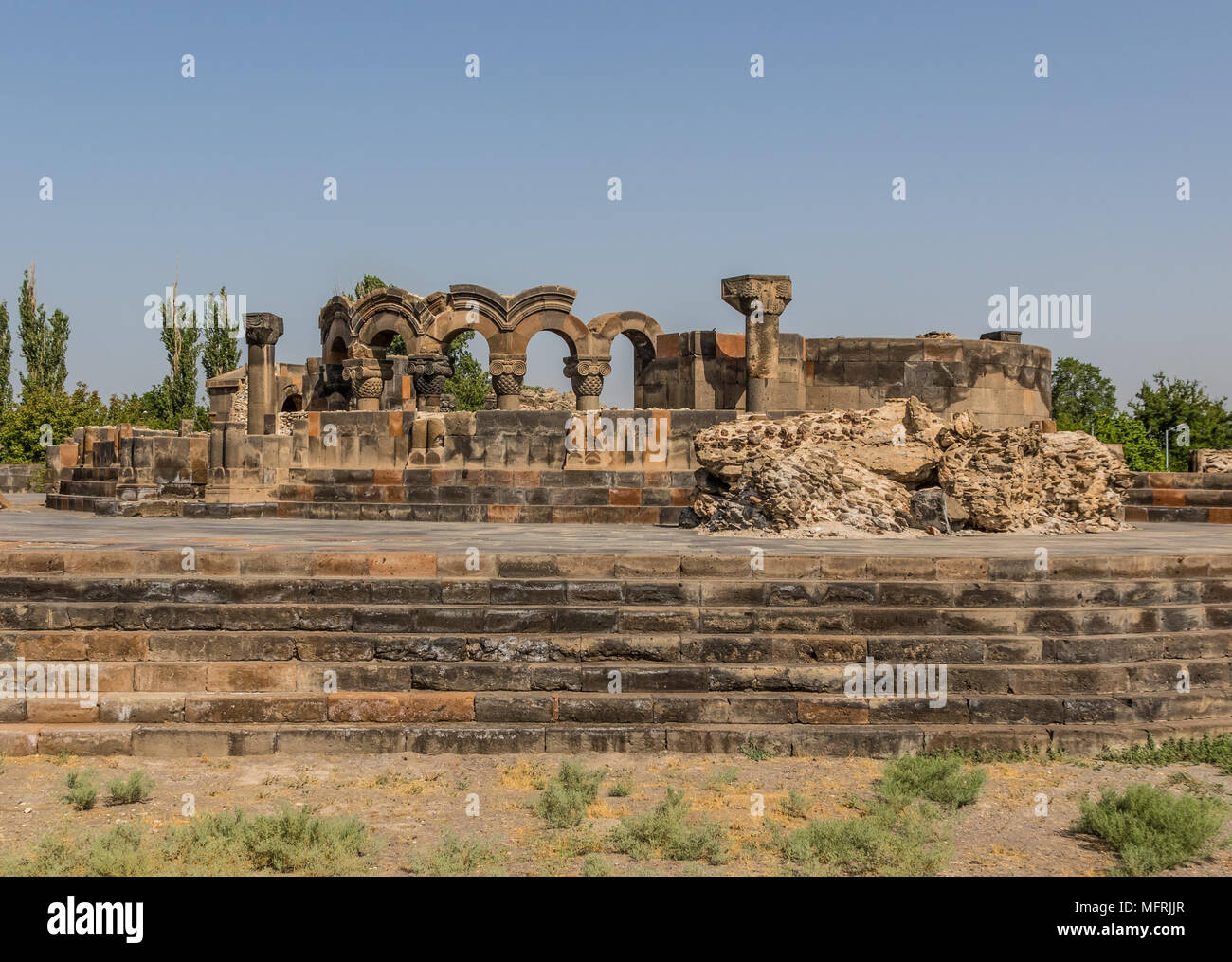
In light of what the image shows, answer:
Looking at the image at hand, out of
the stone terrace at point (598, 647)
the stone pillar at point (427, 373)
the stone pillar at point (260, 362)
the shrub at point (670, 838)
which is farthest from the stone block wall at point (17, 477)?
the shrub at point (670, 838)

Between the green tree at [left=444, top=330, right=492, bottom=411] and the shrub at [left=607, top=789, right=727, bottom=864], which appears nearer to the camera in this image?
the shrub at [left=607, top=789, right=727, bottom=864]

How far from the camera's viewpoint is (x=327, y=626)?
6684 mm

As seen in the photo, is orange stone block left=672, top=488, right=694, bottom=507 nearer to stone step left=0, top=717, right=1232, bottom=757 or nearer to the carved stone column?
stone step left=0, top=717, right=1232, bottom=757

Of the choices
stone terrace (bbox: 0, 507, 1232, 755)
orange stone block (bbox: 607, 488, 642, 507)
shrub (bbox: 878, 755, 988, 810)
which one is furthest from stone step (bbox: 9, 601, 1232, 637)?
orange stone block (bbox: 607, 488, 642, 507)

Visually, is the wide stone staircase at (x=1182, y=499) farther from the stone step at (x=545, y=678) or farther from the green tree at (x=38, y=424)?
the green tree at (x=38, y=424)

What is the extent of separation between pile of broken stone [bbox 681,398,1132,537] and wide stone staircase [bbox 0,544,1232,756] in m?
3.30

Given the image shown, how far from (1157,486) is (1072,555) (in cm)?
786

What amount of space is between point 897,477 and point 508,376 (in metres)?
9.15

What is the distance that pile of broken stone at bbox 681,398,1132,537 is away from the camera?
408 inches

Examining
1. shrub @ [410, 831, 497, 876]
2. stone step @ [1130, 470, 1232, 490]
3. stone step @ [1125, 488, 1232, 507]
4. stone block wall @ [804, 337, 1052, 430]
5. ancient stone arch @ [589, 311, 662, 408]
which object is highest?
ancient stone arch @ [589, 311, 662, 408]

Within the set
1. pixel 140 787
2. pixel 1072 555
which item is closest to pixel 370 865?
pixel 140 787

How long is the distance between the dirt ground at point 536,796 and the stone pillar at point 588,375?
1341 centimetres

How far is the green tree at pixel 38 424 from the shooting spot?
99.4 feet

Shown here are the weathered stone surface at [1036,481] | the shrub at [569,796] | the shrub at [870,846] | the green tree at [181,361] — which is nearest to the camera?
the shrub at [870,846]
